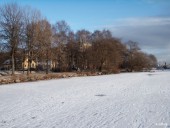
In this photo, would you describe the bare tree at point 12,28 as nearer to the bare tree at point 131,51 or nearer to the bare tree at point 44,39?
the bare tree at point 44,39

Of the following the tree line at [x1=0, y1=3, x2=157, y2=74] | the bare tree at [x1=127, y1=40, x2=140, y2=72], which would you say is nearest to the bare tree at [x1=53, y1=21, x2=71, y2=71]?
the tree line at [x1=0, y1=3, x2=157, y2=74]

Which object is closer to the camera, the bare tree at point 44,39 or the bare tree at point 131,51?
the bare tree at point 44,39

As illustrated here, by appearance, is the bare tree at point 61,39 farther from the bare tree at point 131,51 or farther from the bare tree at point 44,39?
the bare tree at point 131,51

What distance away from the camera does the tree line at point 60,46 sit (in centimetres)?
5881

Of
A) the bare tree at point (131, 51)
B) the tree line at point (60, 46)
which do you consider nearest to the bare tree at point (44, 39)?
the tree line at point (60, 46)

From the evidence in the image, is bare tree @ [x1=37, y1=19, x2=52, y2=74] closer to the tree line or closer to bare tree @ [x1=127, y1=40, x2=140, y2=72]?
the tree line

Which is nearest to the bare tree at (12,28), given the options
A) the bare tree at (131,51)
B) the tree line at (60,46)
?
the tree line at (60,46)

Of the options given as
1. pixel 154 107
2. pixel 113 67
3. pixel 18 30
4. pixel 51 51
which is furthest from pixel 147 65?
pixel 154 107

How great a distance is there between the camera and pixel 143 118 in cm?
1330

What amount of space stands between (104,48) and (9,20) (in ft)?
135

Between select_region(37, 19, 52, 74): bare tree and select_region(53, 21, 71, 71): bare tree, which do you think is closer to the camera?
select_region(37, 19, 52, 74): bare tree

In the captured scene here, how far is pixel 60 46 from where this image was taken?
7462 centimetres

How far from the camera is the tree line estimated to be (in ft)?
193

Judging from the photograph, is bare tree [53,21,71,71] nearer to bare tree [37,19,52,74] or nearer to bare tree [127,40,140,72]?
bare tree [37,19,52,74]
